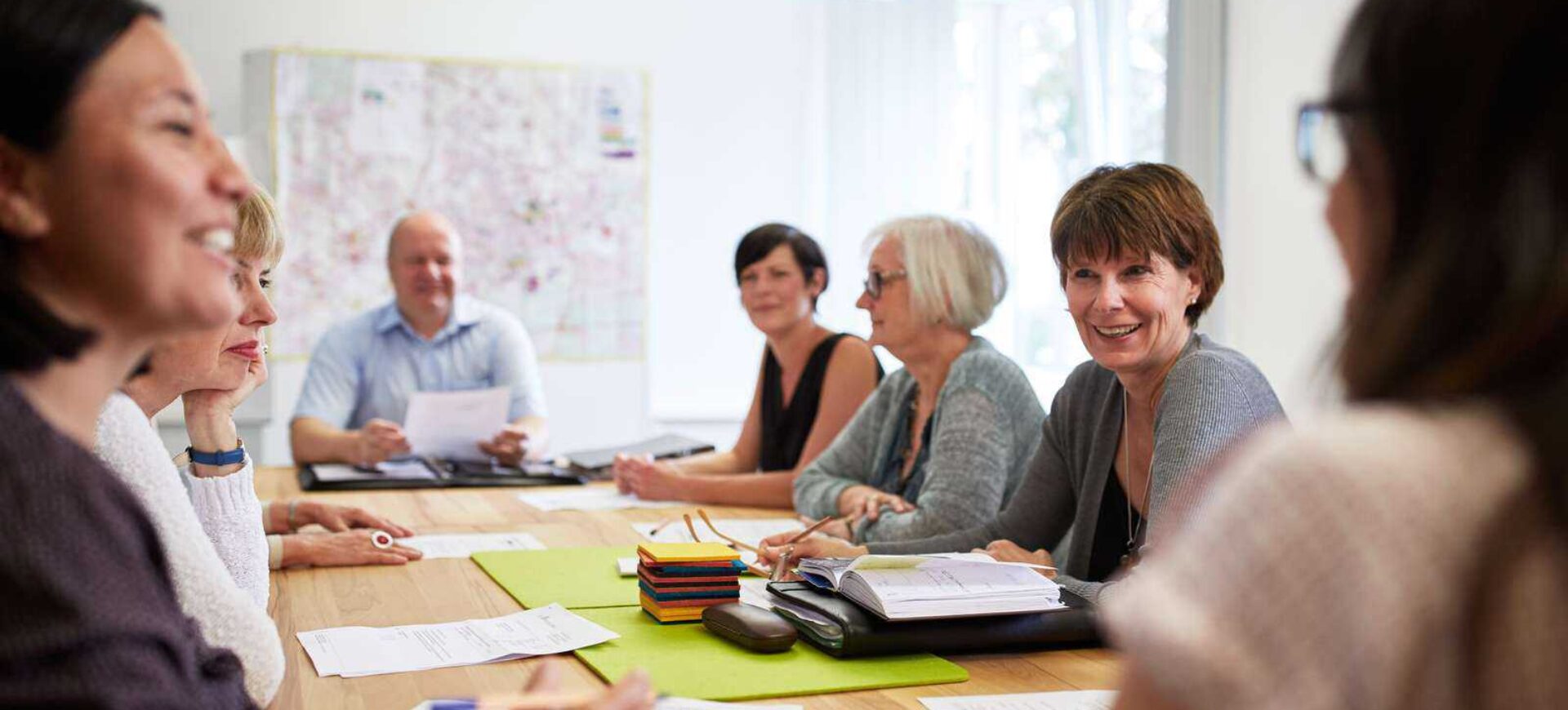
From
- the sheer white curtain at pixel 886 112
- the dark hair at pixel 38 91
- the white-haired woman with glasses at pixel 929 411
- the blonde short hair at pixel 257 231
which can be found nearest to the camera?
the dark hair at pixel 38 91

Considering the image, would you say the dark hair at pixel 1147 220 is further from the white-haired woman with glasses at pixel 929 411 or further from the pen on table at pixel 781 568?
the pen on table at pixel 781 568

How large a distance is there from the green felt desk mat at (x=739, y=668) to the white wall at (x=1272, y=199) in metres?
2.07

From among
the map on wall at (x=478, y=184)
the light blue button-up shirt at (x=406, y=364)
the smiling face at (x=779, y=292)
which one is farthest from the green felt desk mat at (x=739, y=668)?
the map on wall at (x=478, y=184)

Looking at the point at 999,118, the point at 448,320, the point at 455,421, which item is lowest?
the point at 455,421

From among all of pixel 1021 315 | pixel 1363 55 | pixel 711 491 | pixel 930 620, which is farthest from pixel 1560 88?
pixel 1021 315

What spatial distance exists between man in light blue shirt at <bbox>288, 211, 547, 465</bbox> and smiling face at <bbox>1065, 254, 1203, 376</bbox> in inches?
80.3

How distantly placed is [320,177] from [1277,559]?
4.56 m

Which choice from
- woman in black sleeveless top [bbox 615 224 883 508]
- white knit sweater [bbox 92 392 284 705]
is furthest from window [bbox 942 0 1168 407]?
white knit sweater [bbox 92 392 284 705]

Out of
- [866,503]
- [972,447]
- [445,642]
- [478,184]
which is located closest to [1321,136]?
[445,642]

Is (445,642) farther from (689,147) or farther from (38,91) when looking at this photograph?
(689,147)

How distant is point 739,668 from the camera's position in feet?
5.13

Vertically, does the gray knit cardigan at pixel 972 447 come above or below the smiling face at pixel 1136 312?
below

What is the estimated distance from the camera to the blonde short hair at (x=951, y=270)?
275 cm

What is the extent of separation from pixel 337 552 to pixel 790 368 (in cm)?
158
